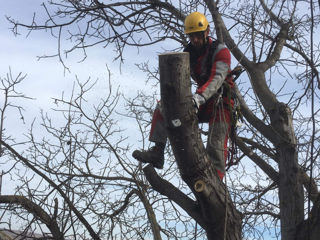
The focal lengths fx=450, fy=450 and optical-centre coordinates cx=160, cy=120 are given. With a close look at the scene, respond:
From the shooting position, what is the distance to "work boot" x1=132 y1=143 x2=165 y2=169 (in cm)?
372

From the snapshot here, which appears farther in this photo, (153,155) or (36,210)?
(36,210)

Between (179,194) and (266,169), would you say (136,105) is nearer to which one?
(266,169)

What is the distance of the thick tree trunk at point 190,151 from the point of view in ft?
9.22

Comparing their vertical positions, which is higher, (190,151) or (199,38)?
(199,38)

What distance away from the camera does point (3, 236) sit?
4902 millimetres

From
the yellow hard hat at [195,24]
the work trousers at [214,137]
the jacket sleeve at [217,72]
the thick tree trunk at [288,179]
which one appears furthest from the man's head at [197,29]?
the thick tree trunk at [288,179]

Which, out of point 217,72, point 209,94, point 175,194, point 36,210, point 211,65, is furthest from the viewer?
point 36,210

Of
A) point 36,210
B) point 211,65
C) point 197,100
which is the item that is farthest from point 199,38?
point 36,210

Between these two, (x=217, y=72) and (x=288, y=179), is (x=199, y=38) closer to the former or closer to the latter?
(x=217, y=72)

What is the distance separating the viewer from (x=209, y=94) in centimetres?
333

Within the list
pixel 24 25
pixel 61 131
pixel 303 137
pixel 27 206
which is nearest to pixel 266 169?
pixel 303 137

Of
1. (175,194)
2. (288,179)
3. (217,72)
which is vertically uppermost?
(217,72)

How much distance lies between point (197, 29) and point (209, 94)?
2.87ft

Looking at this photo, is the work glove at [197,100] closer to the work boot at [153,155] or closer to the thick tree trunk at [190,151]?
the thick tree trunk at [190,151]
